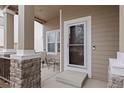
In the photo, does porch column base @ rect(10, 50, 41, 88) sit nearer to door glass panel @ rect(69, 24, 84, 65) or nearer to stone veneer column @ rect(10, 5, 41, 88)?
stone veneer column @ rect(10, 5, 41, 88)

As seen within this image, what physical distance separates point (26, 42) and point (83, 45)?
228cm

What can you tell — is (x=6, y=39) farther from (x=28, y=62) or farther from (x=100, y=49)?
(x=100, y=49)

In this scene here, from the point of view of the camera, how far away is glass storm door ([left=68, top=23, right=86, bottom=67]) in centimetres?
461

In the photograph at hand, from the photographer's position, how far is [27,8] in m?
3.11

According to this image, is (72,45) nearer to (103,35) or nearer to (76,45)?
(76,45)

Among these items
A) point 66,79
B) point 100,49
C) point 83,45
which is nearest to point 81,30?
point 83,45

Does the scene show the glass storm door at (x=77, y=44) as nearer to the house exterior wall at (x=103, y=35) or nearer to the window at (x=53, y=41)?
the house exterior wall at (x=103, y=35)

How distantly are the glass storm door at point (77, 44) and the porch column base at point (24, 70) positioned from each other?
196cm

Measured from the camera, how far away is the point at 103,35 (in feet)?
13.3

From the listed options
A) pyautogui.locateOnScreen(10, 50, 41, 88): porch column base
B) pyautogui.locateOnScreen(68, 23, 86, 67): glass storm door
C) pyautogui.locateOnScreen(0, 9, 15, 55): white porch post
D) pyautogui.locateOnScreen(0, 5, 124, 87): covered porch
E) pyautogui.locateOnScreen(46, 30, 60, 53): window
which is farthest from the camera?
pyautogui.locateOnScreen(46, 30, 60, 53): window

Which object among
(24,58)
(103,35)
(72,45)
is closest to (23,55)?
(24,58)

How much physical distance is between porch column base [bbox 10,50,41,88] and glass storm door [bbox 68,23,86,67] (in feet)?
6.44

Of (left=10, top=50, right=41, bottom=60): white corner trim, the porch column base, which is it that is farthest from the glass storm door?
(left=10, top=50, right=41, bottom=60): white corner trim

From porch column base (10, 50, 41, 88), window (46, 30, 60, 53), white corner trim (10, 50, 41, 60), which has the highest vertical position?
window (46, 30, 60, 53)
